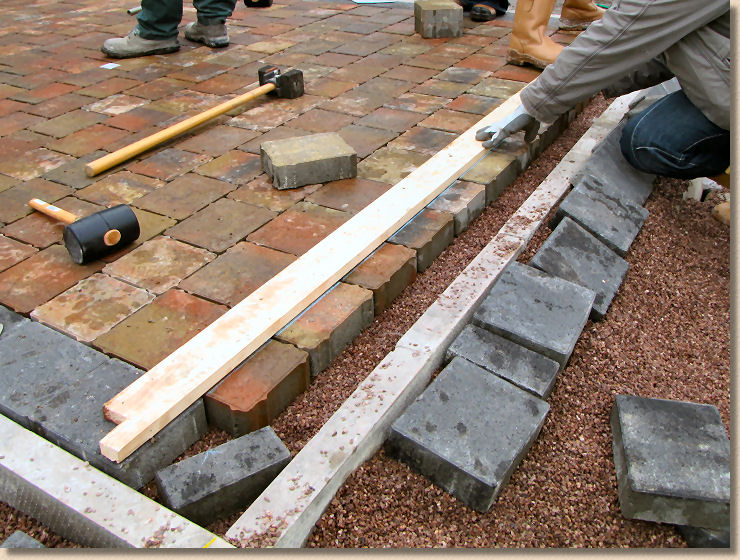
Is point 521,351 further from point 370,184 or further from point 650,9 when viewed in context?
point 650,9

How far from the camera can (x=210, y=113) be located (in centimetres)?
370

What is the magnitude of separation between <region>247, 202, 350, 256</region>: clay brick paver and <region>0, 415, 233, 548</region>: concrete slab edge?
1234mm

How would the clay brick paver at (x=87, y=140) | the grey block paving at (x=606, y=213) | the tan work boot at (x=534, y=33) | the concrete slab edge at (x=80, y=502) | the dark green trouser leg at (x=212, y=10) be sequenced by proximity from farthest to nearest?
the dark green trouser leg at (x=212, y=10) → the tan work boot at (x=534, y=33) → the clay brick paver at (x=87, y=140) → the grey block paving at (x=606, y=213) → the concrete slab edge at (x=80, y=502)

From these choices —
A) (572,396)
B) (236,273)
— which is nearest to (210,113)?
(236,273)

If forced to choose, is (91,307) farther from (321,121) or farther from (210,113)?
(321,121)

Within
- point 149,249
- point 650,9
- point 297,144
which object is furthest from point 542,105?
point 149,249

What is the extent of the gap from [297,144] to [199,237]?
2.62ft

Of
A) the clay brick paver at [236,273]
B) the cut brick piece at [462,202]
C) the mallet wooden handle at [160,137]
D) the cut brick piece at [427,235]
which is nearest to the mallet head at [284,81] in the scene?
the mallet wooden handle at [160,137]

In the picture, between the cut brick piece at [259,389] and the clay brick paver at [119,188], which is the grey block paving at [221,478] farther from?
the clay brick paver at [119,188]

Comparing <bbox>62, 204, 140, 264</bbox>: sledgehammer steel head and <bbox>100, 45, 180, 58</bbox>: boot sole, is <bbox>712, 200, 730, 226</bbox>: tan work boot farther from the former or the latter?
<bbox>100, 45, 180, 58</bbox>: boot sole

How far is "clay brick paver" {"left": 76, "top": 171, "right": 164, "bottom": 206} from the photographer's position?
308cm

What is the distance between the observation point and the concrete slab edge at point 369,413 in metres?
1.69

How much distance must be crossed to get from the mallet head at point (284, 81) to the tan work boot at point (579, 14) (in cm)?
287

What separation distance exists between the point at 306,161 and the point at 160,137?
94cm
